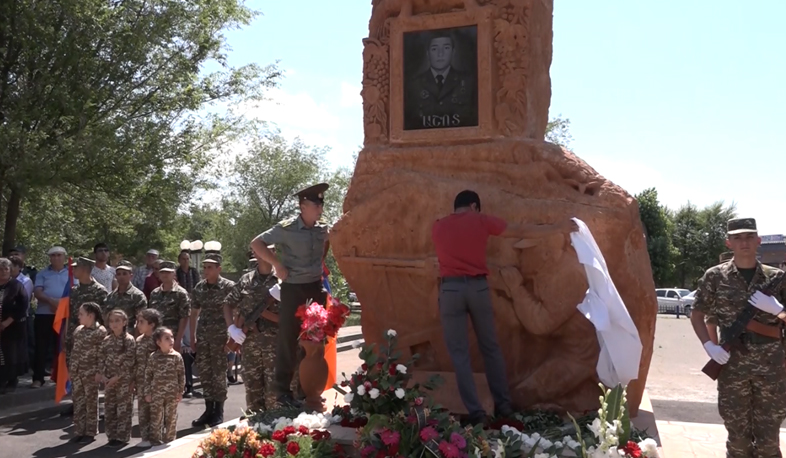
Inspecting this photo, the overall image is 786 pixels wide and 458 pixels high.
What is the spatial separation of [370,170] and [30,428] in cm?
533

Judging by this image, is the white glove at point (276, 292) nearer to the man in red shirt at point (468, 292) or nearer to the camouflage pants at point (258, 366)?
the camouflage pants at point (258, 366)

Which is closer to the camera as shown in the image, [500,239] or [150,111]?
[500,239]

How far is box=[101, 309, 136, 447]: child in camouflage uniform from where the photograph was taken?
7.16 metres

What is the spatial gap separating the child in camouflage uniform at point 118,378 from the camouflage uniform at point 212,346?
33.8 inches

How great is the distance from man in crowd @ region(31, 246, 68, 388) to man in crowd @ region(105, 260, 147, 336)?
1866 mm

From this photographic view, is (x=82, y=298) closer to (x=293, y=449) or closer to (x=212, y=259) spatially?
(x=212, y=259)

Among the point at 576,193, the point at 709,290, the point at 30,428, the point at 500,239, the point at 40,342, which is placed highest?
the point at 576,193

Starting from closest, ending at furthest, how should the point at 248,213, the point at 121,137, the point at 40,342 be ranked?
A: the point at 40,342 → the point at 121,137 → the point at 248,213

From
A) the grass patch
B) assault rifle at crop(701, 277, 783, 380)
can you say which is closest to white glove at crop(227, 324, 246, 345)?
assault rifle at crop(701, 277, 783, 380)

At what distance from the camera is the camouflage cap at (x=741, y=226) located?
17.4ft

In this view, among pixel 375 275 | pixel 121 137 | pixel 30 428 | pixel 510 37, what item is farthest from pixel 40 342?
pixel 510 37

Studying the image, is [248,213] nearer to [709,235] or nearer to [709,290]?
[709,290]

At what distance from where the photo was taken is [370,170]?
20.3 ft

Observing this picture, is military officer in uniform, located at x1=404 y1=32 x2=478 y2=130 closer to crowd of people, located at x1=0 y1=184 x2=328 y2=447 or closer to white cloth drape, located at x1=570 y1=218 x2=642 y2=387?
crowd of people, located at x1=0 y1=184 x2=328 y2=447
